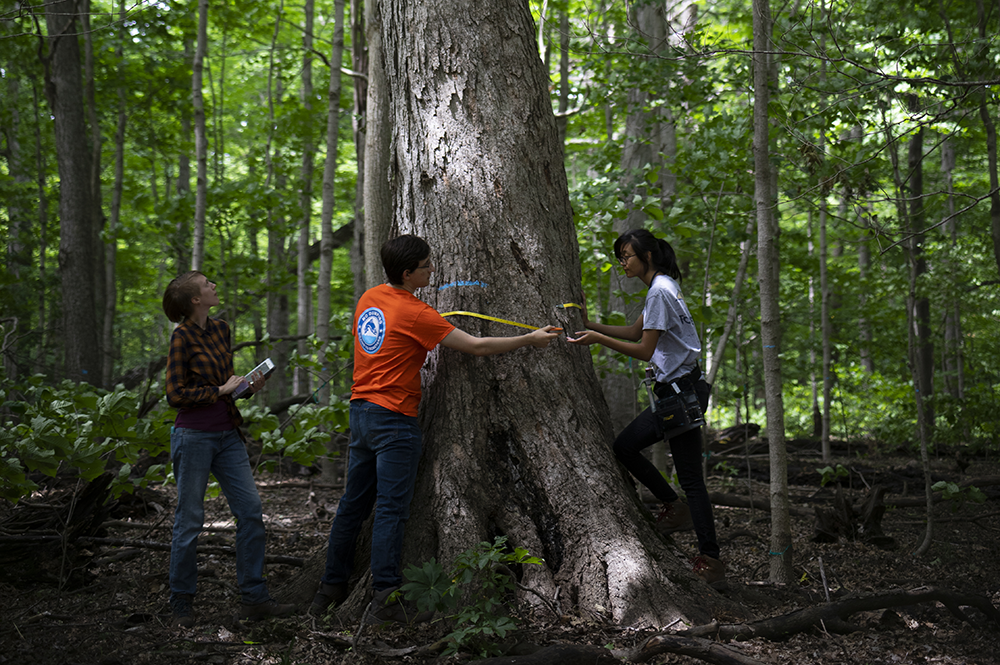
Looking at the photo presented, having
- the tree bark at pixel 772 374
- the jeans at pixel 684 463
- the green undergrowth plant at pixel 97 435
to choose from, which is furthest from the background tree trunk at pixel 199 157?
the tree bark at pixel 772 374

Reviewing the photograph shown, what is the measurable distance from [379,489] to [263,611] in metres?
0.92

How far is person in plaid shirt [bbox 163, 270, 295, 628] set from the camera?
340 centimetres

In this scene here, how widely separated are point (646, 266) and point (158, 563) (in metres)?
3.73

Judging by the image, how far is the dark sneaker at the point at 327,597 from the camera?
11.3ft

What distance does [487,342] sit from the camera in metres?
3.30

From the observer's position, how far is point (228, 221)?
30.4 ft

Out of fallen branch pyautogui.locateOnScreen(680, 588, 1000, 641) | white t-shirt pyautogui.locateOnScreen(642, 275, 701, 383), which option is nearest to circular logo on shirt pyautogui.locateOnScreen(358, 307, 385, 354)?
white t-shirt pyautogui.locateOnScreen(642, 275, 701, 383)

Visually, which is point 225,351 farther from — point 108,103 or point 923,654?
point 108,103

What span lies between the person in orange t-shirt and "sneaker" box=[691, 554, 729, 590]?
1435 millimetres

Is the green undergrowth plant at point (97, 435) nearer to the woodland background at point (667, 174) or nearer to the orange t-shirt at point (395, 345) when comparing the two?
the woodland background at point (667, 174)

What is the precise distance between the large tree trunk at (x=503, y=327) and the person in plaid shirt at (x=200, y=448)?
868 mm

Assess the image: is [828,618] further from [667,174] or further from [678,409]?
[667,174]

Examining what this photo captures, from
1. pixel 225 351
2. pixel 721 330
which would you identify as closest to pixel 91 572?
pixel 225 351

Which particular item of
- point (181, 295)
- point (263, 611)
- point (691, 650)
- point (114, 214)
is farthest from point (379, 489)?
point (114, 214)
